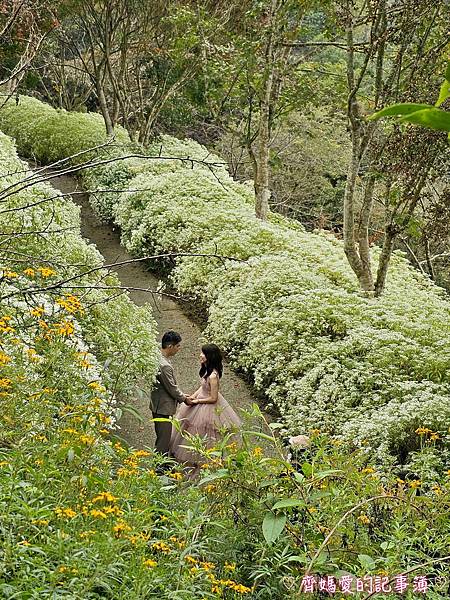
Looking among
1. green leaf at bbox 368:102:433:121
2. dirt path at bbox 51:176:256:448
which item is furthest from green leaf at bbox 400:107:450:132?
dirt path at bbox 51:176:256:448

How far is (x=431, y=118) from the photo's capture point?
31.2 inches

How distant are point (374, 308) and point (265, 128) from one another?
4633mm

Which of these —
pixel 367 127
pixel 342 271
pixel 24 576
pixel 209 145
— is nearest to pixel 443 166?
pixel 367 127

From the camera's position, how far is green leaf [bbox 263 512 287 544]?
98.3 inches

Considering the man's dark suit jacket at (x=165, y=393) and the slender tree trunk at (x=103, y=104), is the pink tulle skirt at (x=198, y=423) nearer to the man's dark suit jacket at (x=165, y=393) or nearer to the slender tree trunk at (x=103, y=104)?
the man's dark suit jacket at (x=165, y=393)

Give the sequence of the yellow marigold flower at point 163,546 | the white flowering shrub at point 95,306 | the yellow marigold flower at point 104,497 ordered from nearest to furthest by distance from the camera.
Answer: the yellow marigold flower at point 163,546 < the yellow marigold flower at point 104,497 < the white flowering shrub at point 95,306

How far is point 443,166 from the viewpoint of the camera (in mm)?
8445

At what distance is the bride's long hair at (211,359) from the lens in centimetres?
655

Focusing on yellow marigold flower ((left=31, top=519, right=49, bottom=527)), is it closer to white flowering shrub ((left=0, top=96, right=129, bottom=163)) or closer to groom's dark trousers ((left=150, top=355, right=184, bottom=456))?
groom's dark trousers ((left=150, top=355, right=184, bottom=456))

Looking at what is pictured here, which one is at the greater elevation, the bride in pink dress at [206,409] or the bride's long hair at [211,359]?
the bride's long hair at [211,359]

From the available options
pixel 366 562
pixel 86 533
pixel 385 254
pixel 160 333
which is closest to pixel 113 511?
pixel 86 533

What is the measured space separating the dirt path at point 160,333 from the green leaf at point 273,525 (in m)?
2.60

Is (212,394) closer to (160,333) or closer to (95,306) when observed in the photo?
(95,306)

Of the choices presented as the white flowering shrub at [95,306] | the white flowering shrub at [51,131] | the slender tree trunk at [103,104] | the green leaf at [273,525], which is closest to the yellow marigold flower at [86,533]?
the green leaf at [273,525]
